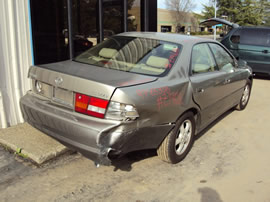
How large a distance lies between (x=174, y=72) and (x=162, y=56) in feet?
1.02

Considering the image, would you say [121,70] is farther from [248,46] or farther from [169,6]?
[169,6]

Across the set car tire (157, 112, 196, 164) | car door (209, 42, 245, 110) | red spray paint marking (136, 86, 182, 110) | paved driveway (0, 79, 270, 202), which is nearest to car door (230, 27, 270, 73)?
car door (209, 42, 245, 110)

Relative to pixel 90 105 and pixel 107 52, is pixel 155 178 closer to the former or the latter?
pixel 90 105

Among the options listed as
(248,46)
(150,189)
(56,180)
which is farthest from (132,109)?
(248,46)

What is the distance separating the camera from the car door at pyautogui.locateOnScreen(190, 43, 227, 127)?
365 centimetres

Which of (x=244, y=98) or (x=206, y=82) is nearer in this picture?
(x=206, y=82)

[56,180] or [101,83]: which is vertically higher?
[101,83]

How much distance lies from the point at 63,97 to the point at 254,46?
8.26m

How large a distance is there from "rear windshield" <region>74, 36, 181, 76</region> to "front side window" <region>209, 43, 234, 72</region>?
3.50ft

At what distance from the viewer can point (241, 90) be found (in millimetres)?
5402

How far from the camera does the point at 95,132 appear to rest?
2.68m

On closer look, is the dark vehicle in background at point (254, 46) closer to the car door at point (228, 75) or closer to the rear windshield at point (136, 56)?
the car door at point (228, 75)

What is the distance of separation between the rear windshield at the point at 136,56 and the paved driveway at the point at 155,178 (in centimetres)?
121

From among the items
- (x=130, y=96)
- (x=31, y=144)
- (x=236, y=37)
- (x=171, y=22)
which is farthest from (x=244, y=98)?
(x=171, y=22)
